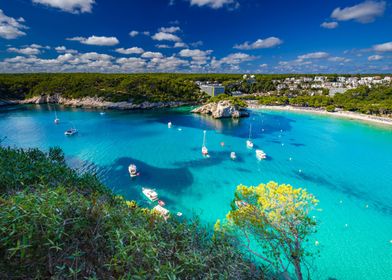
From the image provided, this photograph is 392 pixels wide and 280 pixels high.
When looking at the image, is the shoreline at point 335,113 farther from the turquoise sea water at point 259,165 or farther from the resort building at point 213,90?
the resort building at point 213,90

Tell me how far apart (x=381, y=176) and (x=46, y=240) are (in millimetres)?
34810

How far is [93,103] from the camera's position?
74.8 meters

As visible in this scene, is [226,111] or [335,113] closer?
[226,111]

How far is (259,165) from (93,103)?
228ft

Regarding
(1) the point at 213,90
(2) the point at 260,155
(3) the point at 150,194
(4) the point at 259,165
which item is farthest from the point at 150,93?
(3) the point at 150,194

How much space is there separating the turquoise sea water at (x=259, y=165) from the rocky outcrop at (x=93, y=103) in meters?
19.7

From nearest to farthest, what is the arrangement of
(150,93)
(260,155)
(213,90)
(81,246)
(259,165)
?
1. (81,246)
2. (259,165)
3. (260,155)
4. (150,93)
5. (213,90)

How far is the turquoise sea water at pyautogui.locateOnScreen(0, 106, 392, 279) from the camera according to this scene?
51.4ft

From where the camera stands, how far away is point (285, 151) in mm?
34094

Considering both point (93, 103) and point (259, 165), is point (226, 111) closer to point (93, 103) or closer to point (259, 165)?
point (259, 165)

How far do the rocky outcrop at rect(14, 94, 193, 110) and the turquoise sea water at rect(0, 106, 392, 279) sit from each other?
19.7 meters

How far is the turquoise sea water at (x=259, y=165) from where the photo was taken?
15656mm

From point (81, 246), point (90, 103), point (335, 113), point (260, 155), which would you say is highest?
point (81, 246)

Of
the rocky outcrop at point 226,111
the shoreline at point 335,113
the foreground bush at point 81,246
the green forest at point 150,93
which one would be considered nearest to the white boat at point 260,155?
the foreground bush at point 81,246
